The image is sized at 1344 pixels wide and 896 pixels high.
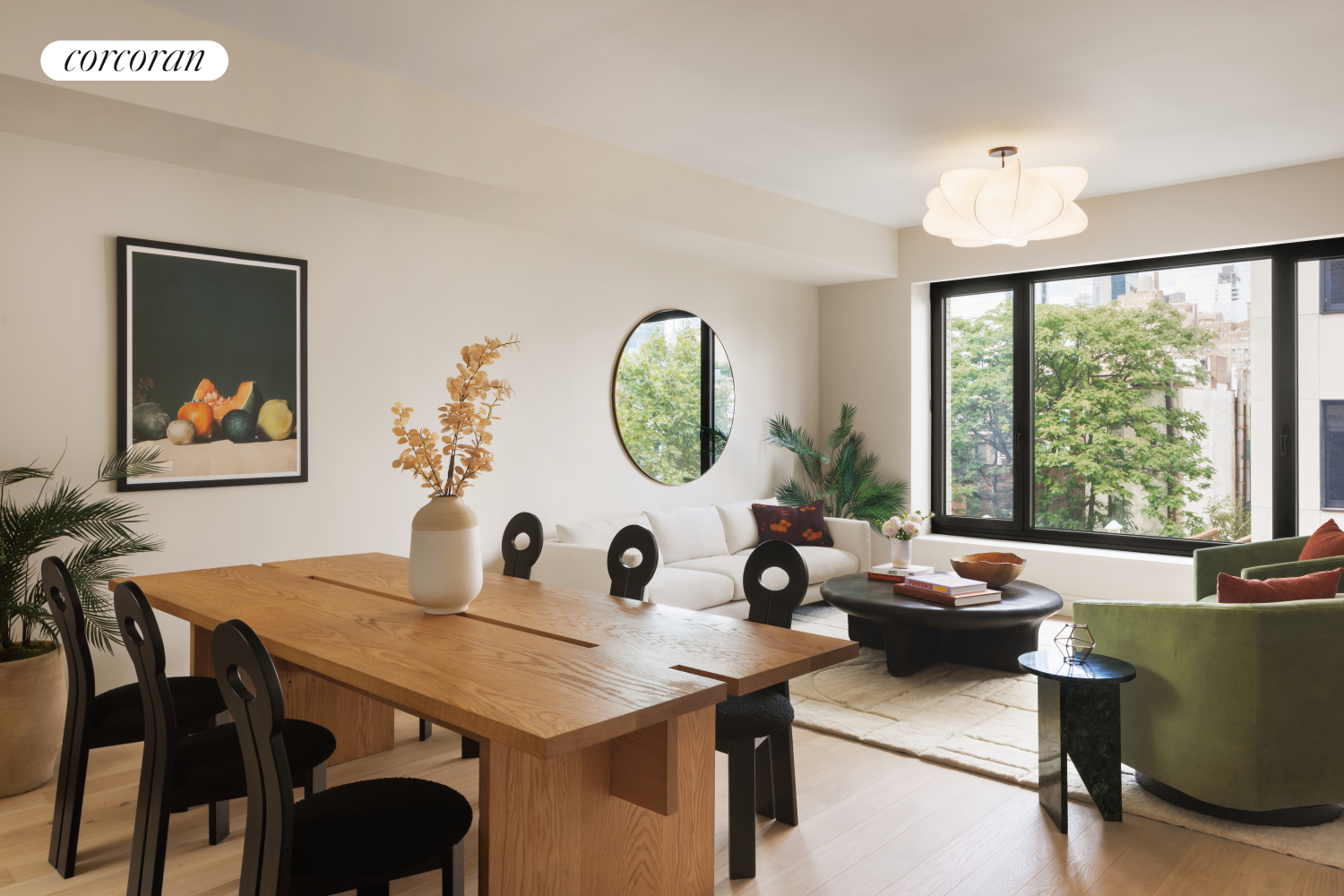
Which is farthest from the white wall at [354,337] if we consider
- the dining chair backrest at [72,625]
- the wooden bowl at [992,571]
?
Answer: the wooden bowl at [992,571]

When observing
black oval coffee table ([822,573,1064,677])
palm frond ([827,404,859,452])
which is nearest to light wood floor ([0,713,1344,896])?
black oval coffee table ([822,573,1064,677])

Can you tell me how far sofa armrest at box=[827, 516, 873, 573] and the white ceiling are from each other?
2.36m

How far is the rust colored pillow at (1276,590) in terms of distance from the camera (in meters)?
2.81

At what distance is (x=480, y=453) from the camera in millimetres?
2447

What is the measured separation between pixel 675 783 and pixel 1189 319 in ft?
17.4

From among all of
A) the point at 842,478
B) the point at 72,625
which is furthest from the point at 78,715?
the point at 842,478

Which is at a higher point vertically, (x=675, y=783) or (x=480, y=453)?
(x=480, y=453)

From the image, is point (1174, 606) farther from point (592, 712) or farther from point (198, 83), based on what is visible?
point (198, 83)

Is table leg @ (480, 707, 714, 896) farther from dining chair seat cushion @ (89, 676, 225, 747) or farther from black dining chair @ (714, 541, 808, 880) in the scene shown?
dining chair seat cushion @ (89, 676, 225, 747)

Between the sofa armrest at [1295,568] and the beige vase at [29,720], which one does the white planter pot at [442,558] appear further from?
the sofa armrest at [1295,568]

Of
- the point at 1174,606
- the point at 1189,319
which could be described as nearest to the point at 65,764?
the point at 1174,606

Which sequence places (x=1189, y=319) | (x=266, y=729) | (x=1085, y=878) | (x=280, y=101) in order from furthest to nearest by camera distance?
(x=1189, y=319), (x=280, y=101), (x=1085, y=878), (x=266, y=729)

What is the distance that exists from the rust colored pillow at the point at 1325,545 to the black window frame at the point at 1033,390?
54.3 inches

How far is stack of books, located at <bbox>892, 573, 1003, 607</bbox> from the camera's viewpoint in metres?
4.00
